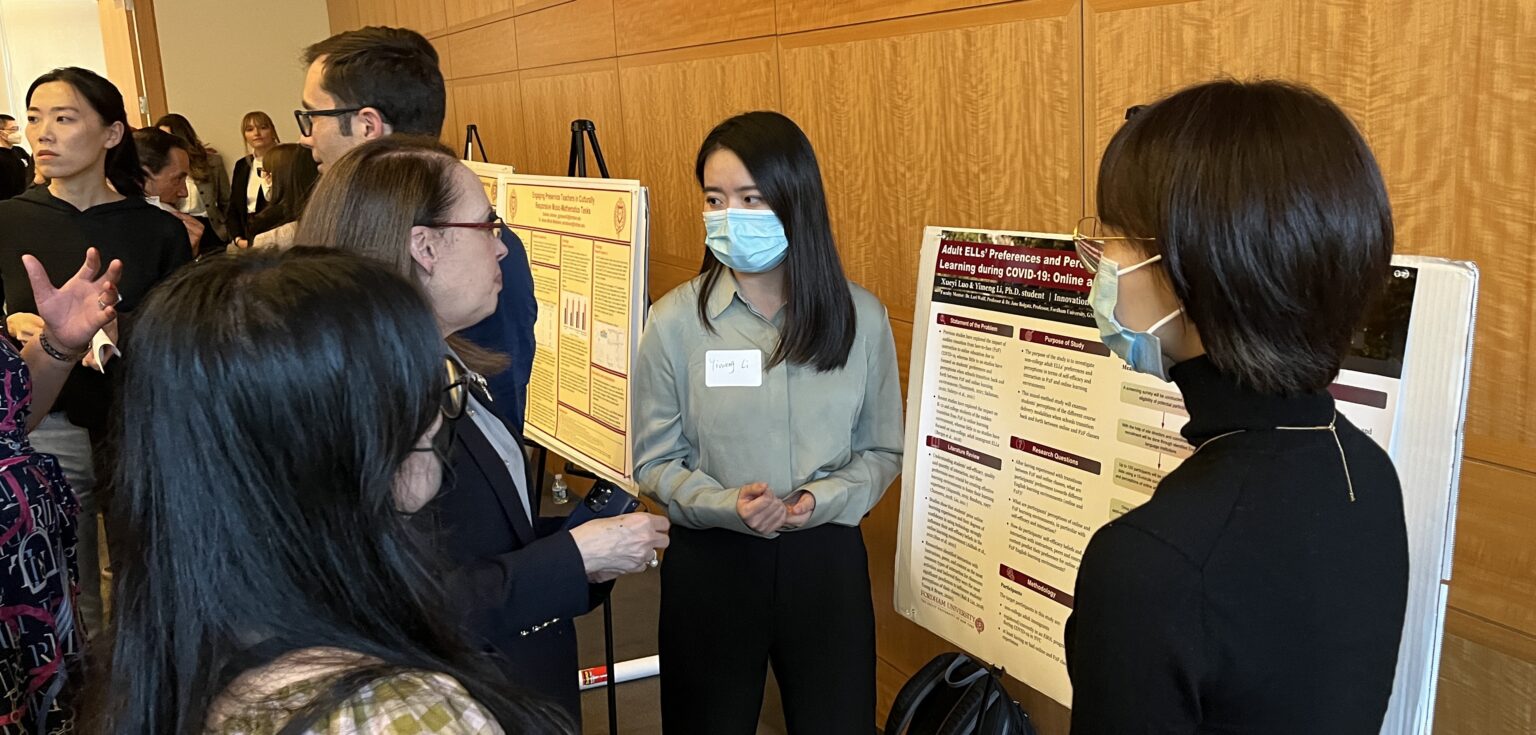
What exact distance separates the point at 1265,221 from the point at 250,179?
27.4 feet

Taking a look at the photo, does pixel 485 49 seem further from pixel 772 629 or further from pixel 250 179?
pixel 772 629

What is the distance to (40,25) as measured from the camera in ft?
39.1

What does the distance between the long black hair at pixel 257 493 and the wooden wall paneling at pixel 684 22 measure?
2.61 m

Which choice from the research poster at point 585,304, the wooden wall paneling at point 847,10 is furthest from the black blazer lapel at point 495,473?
the research poster at point 585,304

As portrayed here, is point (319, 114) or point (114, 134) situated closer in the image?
point (319, 114)

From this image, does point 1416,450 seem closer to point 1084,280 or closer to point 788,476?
point 1084,280

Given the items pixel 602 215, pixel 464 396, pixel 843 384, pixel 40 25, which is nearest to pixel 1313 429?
pixel 464 396

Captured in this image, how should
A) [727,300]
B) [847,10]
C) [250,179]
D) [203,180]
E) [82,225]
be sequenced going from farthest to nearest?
1. [203,180]
2. [250,179]
3. [82,225]
4. [847,10]
5. [727,300]

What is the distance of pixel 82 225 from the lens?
308cm

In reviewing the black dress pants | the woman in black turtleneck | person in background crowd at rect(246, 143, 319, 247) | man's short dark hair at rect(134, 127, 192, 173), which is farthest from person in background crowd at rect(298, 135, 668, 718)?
man's short dark hair at rect(134, 127, 192, 173)

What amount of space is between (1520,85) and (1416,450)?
0.54 metres

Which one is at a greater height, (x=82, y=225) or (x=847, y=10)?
(x=847, y=10)

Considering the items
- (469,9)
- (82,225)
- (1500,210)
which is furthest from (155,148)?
(1500,210)

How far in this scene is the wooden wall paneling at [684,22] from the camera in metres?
3.40
